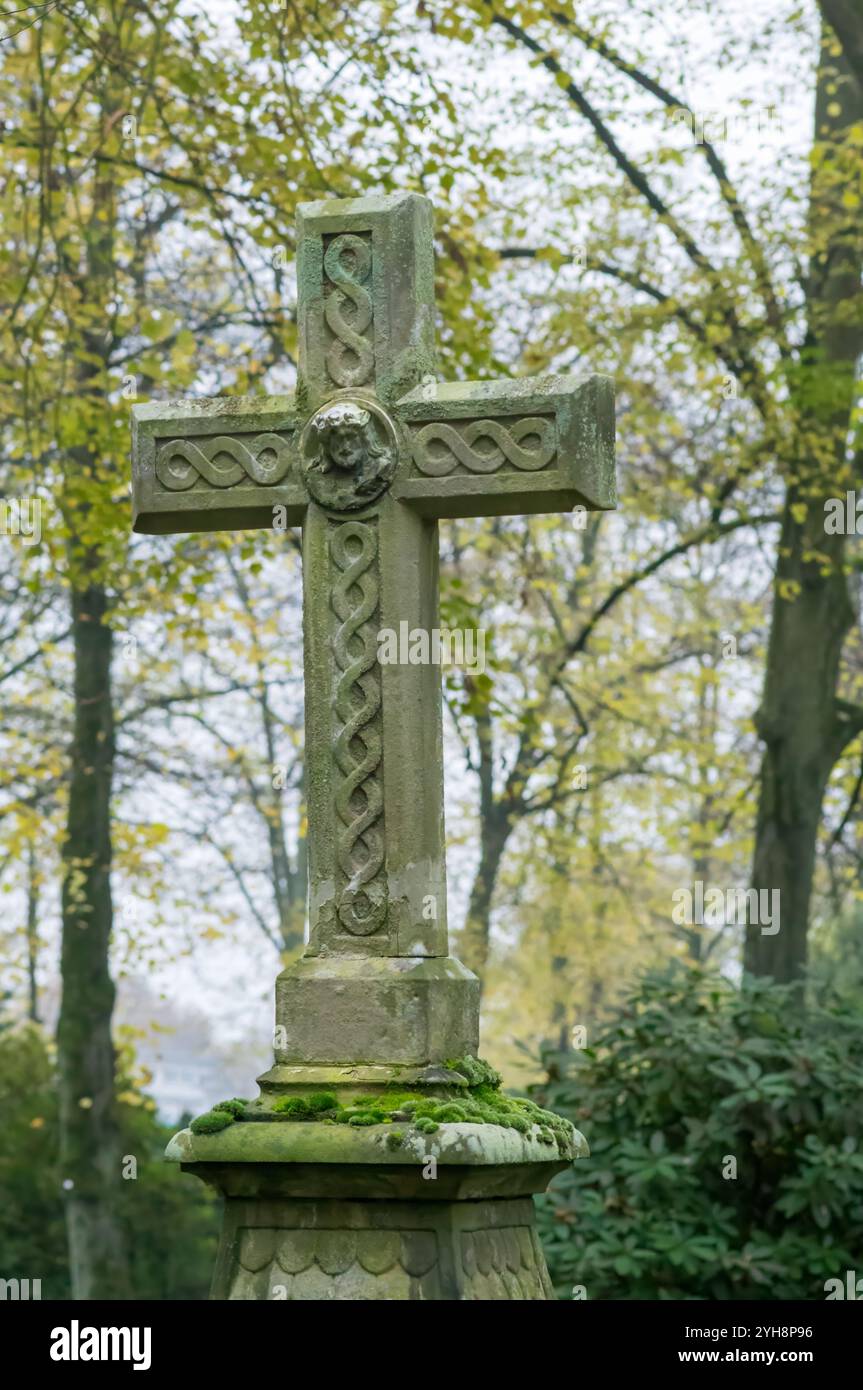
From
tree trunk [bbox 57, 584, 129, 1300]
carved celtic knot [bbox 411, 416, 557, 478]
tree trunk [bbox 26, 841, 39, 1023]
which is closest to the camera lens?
carved celtic knot [bbox 411, 416, 557, 478]

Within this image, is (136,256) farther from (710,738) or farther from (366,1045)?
(710,738)

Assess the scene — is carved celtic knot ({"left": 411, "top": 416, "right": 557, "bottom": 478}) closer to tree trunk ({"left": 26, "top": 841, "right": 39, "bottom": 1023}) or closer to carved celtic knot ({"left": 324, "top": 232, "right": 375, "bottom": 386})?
carved celtic knot ({"left": 324, "top": 232, "right": 375, "bottom": 386})

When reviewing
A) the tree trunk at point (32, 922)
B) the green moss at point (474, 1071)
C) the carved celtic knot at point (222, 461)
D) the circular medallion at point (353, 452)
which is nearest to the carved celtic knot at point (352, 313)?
the circular medallion at point (353, 452)

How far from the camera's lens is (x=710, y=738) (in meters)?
23.0

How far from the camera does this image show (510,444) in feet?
16.9

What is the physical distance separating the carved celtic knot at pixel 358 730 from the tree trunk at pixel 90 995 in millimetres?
8422

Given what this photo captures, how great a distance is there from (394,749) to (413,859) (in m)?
0.30

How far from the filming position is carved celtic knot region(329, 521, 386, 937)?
503 cm

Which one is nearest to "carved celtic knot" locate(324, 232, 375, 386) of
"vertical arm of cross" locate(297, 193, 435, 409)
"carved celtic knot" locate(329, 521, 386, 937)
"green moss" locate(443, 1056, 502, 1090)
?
"vertical arm of cross" locate(297, 193, 435, 409)

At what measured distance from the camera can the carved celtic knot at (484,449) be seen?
5.14 m

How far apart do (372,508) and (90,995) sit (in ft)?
30.5

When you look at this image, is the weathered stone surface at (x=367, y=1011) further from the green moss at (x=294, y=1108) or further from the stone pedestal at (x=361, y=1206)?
the stone pedestal at (x=361, y=1206)

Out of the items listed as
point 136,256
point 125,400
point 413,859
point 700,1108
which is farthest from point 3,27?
point 413,859

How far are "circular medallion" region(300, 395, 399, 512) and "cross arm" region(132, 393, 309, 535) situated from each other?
0.10 m
